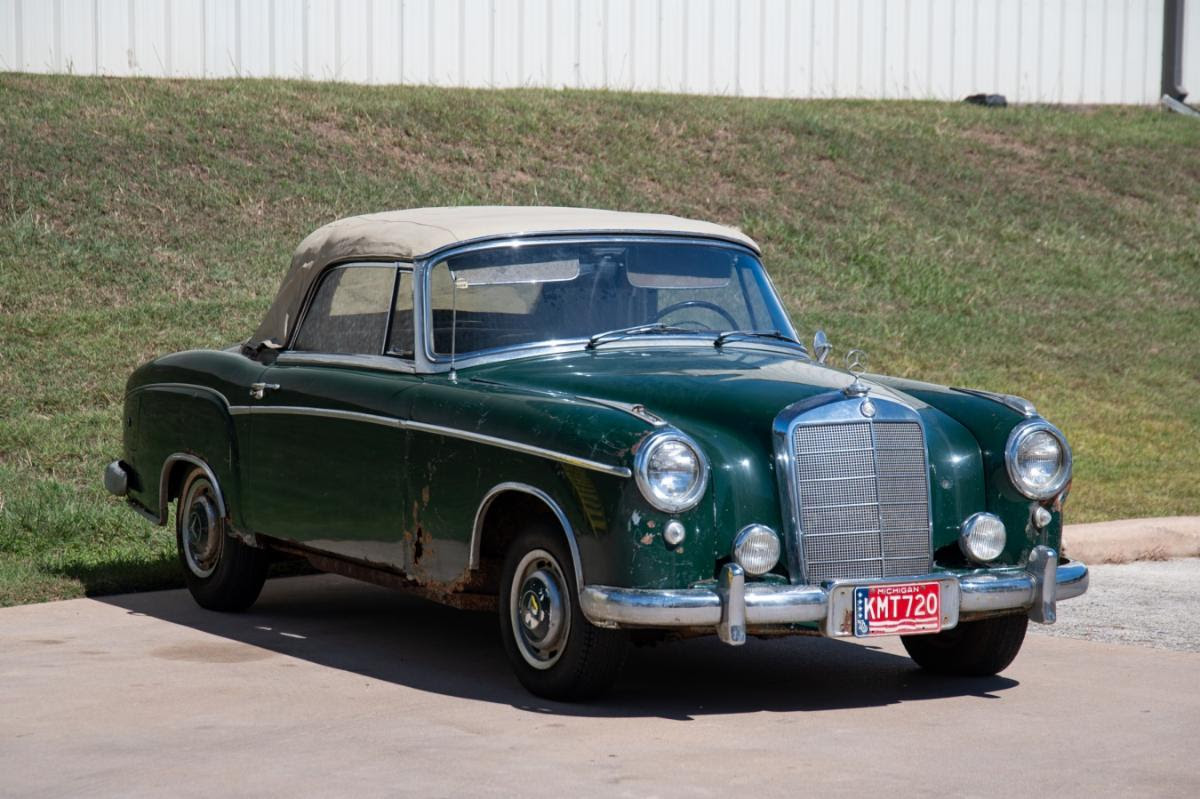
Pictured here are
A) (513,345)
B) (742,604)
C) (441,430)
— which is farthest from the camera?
(513,345)

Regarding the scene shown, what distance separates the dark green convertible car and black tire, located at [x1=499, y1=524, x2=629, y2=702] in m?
0.01

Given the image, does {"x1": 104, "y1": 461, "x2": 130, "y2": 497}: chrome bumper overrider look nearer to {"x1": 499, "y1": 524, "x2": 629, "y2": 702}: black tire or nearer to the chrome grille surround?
{"x1": 499, "y1": 524, "x2": 629, "y2": 702}: black tire

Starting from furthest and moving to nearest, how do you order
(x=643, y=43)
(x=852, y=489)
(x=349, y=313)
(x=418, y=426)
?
(x=643, y=43) → (x=349, y=313) → (x=418, y=426) → (x=852, y=489)

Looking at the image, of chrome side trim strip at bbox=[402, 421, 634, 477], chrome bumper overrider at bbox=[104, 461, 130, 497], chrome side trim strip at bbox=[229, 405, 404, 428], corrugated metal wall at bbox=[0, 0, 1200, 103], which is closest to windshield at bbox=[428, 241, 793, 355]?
chrome side trim strip at bbox=[229, 405, 404, 428]

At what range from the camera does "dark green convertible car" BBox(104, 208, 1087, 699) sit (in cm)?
563

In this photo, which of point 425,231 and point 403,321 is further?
point 425,231

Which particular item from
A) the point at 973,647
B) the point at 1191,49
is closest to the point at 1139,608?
the point at 973,647

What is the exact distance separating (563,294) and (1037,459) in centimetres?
191

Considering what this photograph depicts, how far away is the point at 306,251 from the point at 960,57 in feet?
50.7

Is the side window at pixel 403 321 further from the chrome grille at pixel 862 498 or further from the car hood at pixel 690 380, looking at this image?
the chrome grille at pixel 862 498

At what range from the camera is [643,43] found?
63.2ft

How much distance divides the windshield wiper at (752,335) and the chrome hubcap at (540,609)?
142cm

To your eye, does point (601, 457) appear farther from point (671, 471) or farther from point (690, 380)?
point (690, 380)

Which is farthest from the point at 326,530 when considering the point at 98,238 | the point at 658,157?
the point at 658,157
